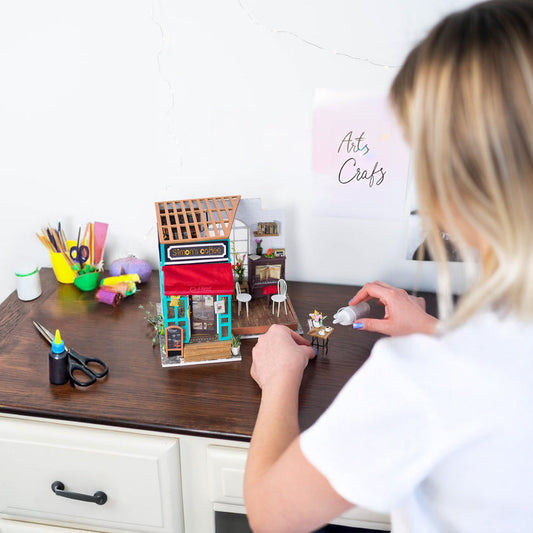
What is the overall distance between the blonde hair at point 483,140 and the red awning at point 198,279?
506 mm

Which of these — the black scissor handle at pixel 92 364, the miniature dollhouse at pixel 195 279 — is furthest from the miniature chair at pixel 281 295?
the black scissor handle at pixel 92 364

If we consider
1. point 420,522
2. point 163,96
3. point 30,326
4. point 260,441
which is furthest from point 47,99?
point 420,522

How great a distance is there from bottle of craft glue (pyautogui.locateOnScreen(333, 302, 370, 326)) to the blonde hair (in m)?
0.56

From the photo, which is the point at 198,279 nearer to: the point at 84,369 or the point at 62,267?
the point at 84,369

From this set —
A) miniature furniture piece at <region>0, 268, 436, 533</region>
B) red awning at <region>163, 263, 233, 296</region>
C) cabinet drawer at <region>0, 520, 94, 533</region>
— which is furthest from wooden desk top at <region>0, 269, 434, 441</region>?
cabinet drawer at <region>0, 520, 94, 533</region>

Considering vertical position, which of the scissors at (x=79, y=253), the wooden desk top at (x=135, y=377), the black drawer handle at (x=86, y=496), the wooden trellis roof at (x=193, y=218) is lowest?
the black drawer handle at (x=86, y=496)

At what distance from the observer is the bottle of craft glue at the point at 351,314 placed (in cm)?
110

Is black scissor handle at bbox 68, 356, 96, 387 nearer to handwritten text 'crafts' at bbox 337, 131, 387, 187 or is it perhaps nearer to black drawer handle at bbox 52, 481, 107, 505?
black drawer handle at bbox 52, 481, 107, 505

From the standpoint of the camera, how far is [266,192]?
1.25 meters

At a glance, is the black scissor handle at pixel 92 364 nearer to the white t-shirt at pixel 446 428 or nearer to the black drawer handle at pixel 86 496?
the black drawer handle at pixel 86 496

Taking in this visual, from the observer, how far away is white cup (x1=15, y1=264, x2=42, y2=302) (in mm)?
1209

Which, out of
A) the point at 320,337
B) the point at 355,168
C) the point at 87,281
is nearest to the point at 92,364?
the point at 87,281

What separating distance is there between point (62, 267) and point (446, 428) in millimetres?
1009

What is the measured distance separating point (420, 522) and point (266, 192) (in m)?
0.80
